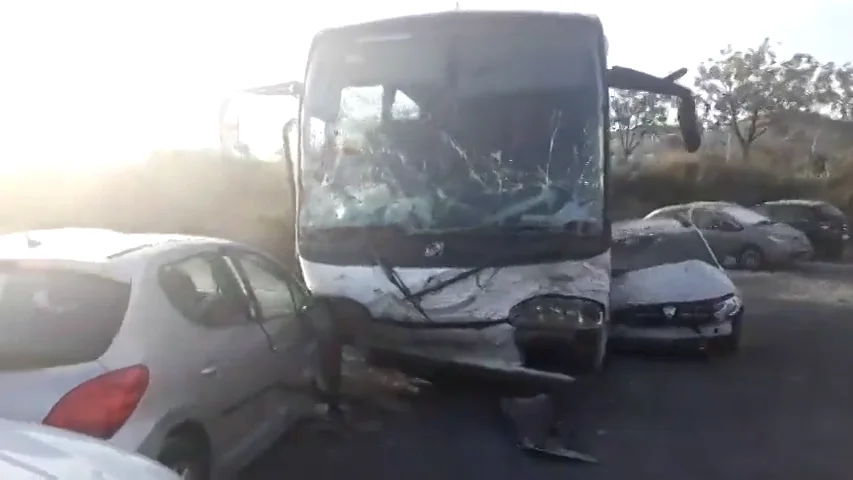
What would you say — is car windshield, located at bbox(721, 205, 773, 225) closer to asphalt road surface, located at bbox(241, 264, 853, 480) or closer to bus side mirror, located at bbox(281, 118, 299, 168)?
asphalt road surface, located at bbox(241, 264, 853, 480)

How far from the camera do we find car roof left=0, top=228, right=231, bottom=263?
205 inches

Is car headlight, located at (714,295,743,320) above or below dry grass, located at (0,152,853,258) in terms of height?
above

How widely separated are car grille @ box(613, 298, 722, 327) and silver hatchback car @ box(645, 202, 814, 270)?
1299 cm

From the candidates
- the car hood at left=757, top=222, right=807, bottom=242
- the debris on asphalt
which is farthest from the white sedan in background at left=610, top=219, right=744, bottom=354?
the car hood at left=757, top=222, right=807, bottom=242

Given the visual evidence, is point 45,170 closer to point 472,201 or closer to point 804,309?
point 804,309

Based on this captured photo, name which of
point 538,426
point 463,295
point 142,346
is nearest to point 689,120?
point 463,295

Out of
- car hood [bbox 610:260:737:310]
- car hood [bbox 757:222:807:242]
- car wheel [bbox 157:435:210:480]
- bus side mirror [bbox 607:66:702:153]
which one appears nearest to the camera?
car wheel [bbox 157:435:210:480]

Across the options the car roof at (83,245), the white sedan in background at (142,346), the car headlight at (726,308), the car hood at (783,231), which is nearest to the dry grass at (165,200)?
the car hood at (783,231)

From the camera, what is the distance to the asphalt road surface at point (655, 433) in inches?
267

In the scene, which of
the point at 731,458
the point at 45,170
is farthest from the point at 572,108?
the point at 45,170

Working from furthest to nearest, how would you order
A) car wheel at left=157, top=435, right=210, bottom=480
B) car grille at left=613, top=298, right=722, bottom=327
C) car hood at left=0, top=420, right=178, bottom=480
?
1. car grille at left=613, top=298, right=722, bottom=327
2. car wheel at left=157, top=435, right=210, bottom=480
3. car hood at left=0, top=420, right=178, bottom=480

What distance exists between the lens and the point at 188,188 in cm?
2866

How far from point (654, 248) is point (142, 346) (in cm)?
791

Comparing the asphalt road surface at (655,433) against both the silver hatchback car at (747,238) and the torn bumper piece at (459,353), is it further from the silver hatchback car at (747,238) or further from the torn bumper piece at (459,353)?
the silver hatchback car at (747,238)
